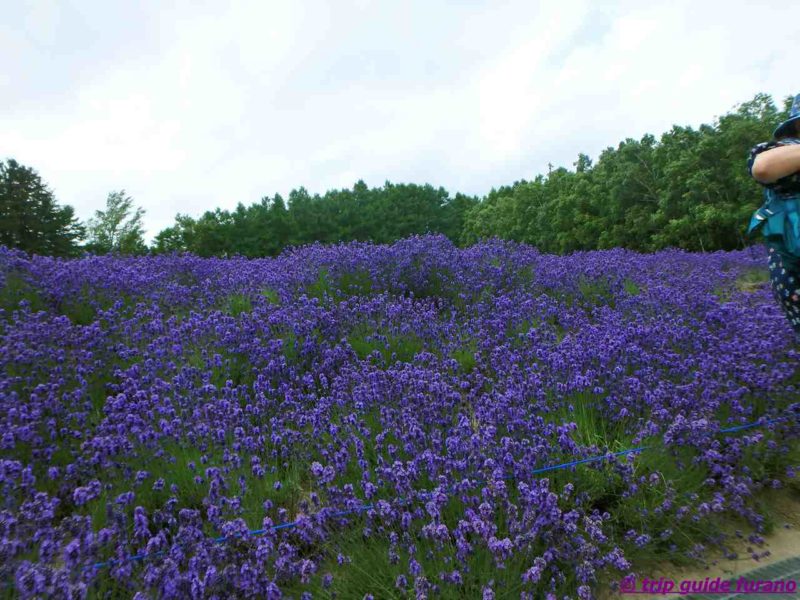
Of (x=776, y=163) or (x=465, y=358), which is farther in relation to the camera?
(x=465, y=358)

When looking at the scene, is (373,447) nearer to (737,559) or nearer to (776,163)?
(737,559)

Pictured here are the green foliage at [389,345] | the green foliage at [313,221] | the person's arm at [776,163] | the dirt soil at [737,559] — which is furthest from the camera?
the green foliage at [313,221]

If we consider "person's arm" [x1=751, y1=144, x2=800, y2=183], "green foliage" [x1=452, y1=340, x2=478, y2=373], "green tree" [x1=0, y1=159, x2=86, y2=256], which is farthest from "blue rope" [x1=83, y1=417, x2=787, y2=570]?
"green tree" [x1=0, y1=159, x2=86, y2=256]

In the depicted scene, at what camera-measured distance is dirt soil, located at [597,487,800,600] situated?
86.0 inches

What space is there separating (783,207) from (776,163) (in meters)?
0.27

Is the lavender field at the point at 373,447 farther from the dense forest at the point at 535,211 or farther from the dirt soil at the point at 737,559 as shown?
the dense forest at the point at 535,211

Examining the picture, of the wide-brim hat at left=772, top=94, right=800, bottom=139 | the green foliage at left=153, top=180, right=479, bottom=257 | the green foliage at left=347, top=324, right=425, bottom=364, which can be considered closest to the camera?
the wide-brim hat at left=772, top=94, right=800, bottom=139

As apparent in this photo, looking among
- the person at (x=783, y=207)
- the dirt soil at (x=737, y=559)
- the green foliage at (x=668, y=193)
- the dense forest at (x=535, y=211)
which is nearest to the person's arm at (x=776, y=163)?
the person at (x=783, y=207)

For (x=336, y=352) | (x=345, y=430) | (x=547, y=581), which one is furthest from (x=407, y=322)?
(x=547, y=581)

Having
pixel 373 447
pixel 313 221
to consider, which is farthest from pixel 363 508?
pixel 313 221

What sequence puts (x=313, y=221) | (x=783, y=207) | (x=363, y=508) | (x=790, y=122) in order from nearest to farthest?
1. (x=363, y=508)
2. (x=783, y=207)
3. (x=790, y=122)
4. (x=313, y=221)

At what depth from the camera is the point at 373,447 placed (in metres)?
2.69

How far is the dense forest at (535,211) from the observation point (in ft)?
47.8

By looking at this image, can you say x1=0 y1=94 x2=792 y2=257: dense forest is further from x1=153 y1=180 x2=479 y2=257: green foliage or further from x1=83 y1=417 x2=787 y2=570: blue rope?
x1=83 y1=417 x2=787 y2=570: blue rope
